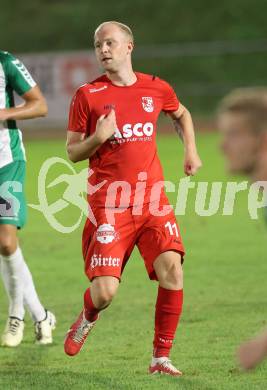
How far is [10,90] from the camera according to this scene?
818cm

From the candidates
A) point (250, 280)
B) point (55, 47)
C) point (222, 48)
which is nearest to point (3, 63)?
point (250, 280)

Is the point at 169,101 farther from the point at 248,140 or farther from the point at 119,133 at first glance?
the point at 248,140

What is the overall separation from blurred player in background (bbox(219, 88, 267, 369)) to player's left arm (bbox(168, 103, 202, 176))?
3266mm

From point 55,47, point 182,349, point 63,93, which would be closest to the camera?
point 182,349

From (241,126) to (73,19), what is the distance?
37.3m

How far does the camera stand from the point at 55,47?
1576 inches

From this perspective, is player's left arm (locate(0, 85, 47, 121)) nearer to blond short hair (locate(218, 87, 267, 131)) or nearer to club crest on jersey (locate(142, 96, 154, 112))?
club crest on jersey (locate(142, 96, 154, 112))

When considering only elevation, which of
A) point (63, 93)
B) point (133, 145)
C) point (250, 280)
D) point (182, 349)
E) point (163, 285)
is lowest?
point (63, 93)

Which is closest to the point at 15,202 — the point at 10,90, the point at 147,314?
the point at 10,90

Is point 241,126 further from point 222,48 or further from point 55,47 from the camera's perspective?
point 55,47

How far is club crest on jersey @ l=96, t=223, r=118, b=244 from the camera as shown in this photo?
7.12 m

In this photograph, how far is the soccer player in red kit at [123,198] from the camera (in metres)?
7.13

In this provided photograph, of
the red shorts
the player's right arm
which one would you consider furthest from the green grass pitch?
the player's right arm

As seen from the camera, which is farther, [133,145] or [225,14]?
[225,14]
